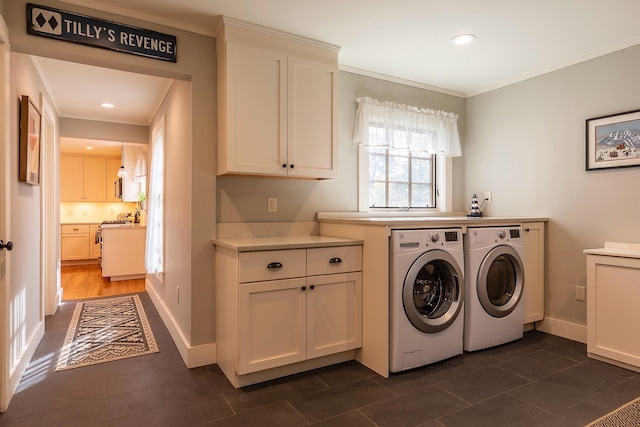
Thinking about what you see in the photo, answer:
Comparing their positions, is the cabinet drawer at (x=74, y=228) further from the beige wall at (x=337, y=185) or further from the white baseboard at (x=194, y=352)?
the beige wall at (x=337, y=185)

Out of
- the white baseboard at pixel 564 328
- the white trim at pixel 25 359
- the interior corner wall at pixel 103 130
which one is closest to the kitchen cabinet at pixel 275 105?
the white trim at pixel 25 359

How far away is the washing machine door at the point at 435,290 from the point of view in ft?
8.50

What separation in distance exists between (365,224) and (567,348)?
1.91m

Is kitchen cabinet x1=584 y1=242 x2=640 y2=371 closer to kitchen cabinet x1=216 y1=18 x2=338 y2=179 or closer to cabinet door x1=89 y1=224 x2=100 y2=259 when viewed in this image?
kitchen cabinet x1=216 y1=18 x2=338 y2=179

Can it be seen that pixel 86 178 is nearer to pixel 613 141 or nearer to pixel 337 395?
pixel 337 395

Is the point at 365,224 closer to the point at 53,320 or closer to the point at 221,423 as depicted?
the point at 221,423

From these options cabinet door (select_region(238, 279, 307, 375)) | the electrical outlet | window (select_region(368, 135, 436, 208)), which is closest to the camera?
cabinet door (select_region(238, 279, 307, 375))

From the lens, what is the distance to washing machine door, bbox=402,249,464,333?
259cm

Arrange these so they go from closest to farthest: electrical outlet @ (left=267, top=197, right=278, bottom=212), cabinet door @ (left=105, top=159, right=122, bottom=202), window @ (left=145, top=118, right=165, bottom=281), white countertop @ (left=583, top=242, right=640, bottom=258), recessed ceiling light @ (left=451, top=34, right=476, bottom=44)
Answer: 1. white countertop @ (left=583, top=242, right=640, bottom=258)
2. recessed ceiling light @ (left=451, top=34, right=476, bottom=44)
3. electrical outlet @ (left=267, top=197, right=278, bottom=212)
4. window @ (left=145, top=118, right=165, bottom=281)
5. cabinet door @ (left=105, top=159, right=122, bottom=202)

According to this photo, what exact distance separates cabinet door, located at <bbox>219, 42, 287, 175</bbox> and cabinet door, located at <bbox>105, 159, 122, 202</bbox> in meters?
6.24

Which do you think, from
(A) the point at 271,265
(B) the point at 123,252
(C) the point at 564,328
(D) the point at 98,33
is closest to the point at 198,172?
(A) the point at 271,265

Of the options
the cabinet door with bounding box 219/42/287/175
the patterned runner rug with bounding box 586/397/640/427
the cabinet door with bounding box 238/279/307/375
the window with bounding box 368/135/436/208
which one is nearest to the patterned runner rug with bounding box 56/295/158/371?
the cabinet door with bounding box 238/279/307/375

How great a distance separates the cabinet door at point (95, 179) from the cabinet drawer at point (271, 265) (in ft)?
22.1

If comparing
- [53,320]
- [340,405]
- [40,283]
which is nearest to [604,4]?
[340,405]
